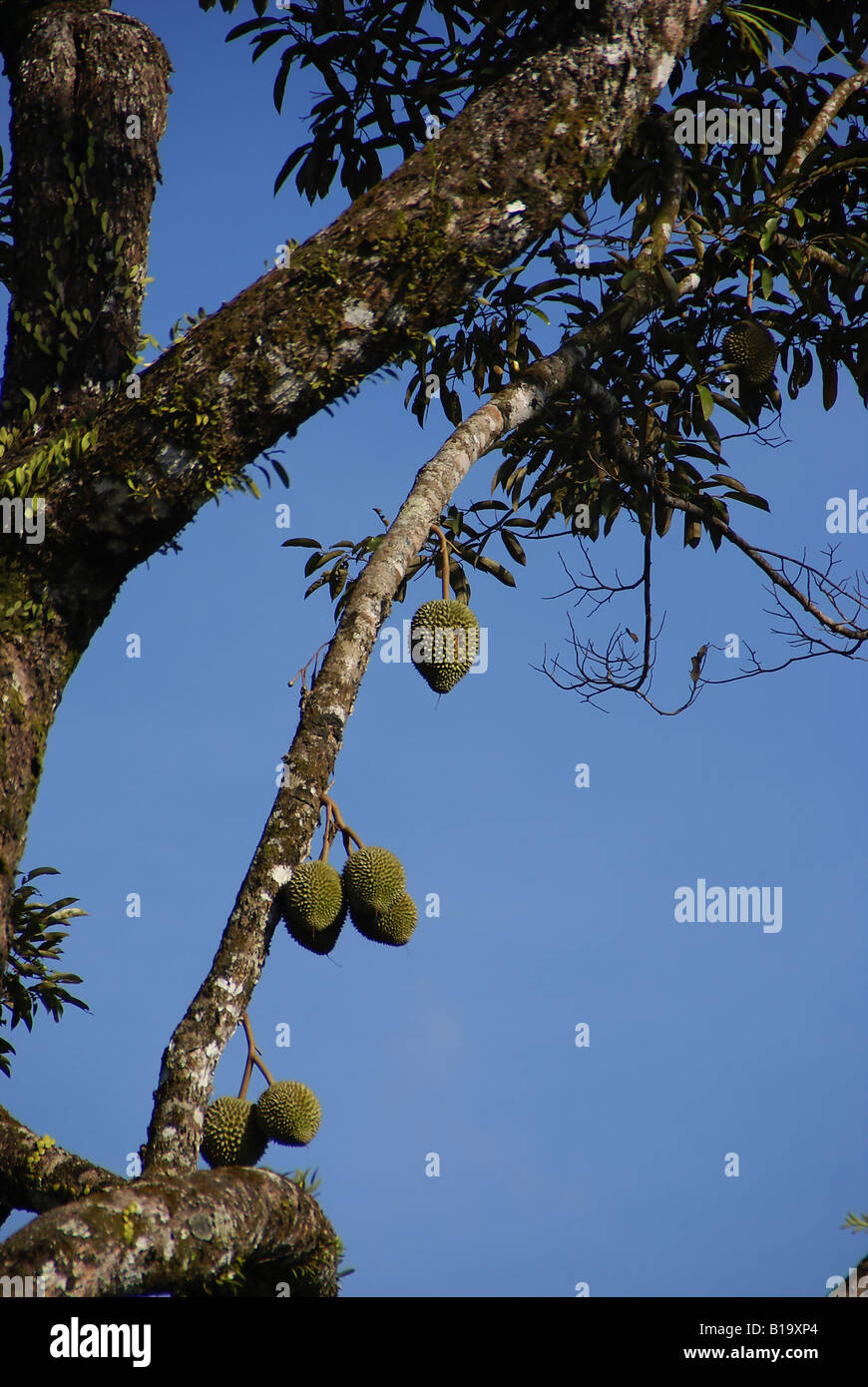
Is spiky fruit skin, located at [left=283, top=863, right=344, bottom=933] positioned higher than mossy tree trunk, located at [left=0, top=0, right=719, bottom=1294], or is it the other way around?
mossy tree trunk, located at [left=0, top=0, right=719, bottom=1294]

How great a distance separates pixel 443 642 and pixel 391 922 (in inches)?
32.2

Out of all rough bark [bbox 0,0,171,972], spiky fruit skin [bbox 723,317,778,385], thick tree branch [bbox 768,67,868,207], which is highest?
thick tree branch [bbox 768,67,868,207]

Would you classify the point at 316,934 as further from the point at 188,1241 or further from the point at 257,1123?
the point at 188,1241

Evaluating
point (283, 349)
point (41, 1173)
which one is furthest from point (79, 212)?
point (41, 1173)

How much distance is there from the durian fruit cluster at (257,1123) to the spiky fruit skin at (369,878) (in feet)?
1.54

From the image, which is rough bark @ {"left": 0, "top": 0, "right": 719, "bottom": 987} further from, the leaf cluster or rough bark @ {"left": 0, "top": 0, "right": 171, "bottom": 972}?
the leaf cluster

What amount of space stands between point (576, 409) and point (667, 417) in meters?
0.43

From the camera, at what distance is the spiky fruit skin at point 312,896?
251 centimetres

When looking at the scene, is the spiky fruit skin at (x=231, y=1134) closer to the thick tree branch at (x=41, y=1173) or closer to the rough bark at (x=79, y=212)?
the thick tree branch at (x=41, y=1173)

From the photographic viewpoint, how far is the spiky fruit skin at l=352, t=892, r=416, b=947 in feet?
9.55

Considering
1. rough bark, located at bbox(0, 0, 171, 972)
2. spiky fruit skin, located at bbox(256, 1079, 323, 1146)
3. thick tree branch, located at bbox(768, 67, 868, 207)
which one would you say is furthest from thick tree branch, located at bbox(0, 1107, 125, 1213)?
thick tree branch, located at bbox(768, 67, 868, 207)

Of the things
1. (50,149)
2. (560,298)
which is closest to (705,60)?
(560,298)
